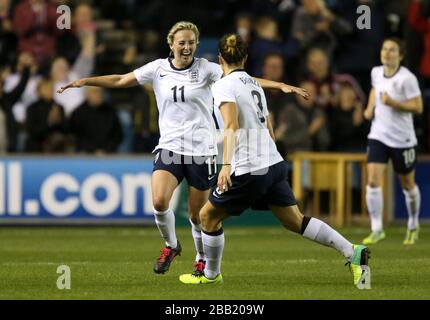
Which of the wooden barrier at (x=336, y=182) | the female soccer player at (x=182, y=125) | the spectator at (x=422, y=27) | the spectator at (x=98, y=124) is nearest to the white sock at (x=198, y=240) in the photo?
the female soccer player at (x=182, y=125)

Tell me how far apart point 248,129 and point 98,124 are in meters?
9.39

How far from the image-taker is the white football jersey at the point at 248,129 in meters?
9.98

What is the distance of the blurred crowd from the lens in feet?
63.6

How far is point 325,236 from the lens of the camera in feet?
33.6

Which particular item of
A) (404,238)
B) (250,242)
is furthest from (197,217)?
(404,238)

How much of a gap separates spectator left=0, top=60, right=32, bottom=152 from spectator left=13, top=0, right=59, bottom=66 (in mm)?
836

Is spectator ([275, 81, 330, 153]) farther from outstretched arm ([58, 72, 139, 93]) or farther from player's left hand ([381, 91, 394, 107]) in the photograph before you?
outstretched arm ([58, 72, 139, 93])

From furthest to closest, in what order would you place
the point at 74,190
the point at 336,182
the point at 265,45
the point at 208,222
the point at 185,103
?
the point at 265,45 → the point at 336,182 → the point at 74,190 → the point at 185,103 → the point at 208,222

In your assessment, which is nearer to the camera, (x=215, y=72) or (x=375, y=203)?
(x=215, y=72)

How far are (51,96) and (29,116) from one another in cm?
52

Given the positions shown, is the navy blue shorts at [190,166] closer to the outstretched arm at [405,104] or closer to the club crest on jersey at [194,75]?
the club crest on jersey at [194,75]

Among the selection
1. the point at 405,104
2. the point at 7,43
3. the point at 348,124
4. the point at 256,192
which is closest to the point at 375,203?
the point at 405,104

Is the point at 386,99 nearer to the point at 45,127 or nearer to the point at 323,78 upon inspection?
the point at 323,78
